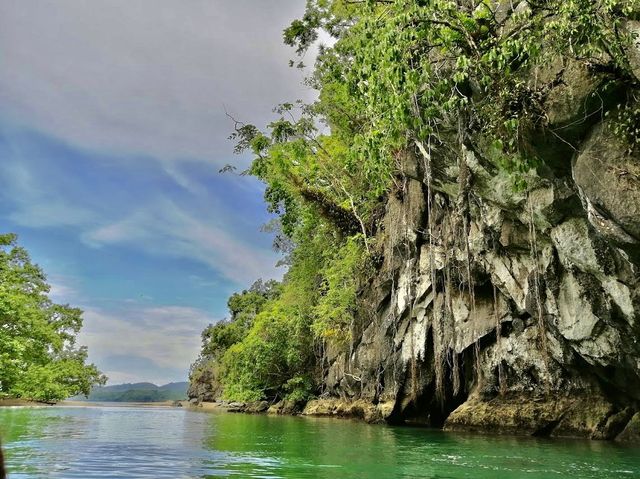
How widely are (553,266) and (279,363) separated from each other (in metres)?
23.1

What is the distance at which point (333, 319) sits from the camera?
23656mm

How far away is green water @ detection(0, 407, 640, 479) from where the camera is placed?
24.1 feet

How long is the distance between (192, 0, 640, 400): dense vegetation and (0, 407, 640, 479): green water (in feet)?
15.3

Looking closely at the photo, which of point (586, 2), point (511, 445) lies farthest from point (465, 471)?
point (586, 2)

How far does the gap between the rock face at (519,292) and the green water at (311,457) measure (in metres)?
2.04

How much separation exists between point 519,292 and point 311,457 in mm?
7411

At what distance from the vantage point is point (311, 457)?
29.8 ft

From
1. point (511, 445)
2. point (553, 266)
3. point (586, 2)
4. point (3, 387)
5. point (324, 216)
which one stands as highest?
point (324, 216)

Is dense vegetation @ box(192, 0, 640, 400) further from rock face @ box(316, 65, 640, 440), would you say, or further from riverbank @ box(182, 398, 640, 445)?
riverbank @ box(182, 398, 640, 445)

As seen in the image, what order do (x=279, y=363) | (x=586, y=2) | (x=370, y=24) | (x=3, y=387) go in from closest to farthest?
(x=586, y=2), (x=370, y=24), (x=3, y=387), (x=279, y=363)

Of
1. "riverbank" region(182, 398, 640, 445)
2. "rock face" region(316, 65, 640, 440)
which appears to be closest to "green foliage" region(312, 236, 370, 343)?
"rock face" region(316, 65, 640, 440)

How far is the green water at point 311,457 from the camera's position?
7355 millimetres

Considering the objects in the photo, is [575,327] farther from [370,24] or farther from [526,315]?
[370,24]

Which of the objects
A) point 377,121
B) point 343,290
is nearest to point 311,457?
point 377,121
